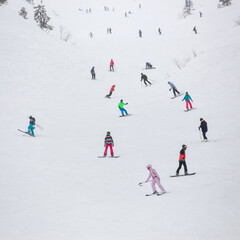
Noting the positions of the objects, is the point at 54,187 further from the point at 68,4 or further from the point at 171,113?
the point at 68,4

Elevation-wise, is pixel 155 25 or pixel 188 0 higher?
pixel 188 0

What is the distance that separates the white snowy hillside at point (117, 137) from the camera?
26.5 ft

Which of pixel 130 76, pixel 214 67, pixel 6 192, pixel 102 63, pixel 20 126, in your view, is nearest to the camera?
pixel 6 192

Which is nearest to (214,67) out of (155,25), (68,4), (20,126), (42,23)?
(20,126)

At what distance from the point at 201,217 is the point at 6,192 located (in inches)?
265

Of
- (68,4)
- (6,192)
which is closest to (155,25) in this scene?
(68,4)

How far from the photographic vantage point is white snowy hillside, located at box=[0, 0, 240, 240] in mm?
8062

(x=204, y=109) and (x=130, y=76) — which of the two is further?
(x=130, y=76)

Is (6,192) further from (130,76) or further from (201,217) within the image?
(130,76)

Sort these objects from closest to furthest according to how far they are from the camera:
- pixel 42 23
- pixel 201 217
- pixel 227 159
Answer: pixel 201 217 < pixel 227 159 < pixel 42 23

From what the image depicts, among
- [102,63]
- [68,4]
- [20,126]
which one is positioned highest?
[68,4]

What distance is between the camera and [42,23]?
1940 inches

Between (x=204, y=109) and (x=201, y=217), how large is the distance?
547 inches

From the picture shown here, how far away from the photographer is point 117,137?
18641 mm
